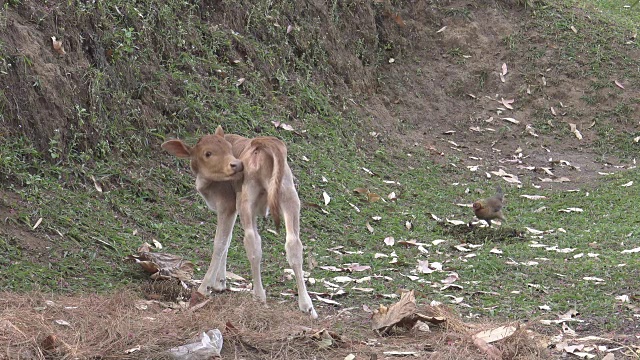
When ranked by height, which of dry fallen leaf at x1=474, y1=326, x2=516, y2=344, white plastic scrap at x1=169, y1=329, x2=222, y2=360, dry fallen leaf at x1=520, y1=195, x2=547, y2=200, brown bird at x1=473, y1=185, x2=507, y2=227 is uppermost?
white plastic scrap at x1=169, y1=329, x2=222, y2=360

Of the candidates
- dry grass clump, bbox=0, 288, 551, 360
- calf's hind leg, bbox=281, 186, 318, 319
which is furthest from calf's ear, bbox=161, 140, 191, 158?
dry grass clump, bbox=0, 288, 551, 360

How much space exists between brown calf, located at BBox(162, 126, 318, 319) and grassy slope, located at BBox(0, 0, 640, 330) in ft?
2.89

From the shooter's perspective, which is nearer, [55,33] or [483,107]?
[55,33]

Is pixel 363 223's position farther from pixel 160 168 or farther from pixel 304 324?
pixel 304 324

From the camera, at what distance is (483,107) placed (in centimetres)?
1599

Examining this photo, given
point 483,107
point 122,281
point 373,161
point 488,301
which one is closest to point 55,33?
point 122,281

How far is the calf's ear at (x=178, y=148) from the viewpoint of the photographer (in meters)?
7.77

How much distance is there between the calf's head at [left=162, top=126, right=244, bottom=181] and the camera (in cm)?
752

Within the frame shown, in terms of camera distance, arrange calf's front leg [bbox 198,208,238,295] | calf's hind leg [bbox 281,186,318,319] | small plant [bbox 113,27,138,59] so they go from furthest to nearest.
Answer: small plant [bbox 113,27,138,59] → calf's front leg [bbox 198,208,238,295] → calf's hind leg [bbox 281,186,318,319]

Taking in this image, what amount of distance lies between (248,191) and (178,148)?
815 mm

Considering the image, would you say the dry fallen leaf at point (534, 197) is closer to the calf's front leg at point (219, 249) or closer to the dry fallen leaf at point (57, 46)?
the calf's front leg at point (219, 249)

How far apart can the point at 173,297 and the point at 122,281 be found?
627 millimetres

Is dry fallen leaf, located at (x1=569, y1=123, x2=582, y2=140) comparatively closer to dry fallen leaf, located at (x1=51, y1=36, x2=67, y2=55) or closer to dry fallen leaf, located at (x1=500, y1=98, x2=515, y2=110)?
dry fallen leaf, located at (x1=500, y1=98, x2=515, y2=110)

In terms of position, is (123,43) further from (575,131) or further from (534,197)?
(575,131)
